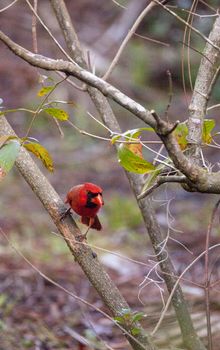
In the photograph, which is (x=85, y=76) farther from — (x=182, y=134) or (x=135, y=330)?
(x=135, y=330)

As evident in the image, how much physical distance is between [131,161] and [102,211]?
4.51m

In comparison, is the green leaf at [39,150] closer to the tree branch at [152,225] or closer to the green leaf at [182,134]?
the green leaf at [182,134]

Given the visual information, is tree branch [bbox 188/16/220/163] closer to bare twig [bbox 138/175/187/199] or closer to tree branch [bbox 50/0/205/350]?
bare twig [bbox 138/175/187/199]

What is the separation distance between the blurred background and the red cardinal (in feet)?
0.79

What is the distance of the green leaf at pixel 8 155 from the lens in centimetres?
222

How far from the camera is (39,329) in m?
4.09

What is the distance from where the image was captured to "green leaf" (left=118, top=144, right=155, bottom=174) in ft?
7.20

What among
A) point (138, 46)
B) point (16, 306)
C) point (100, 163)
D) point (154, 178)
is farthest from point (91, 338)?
point (138, 46)

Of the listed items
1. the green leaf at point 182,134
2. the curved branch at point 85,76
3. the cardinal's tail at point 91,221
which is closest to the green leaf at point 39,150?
the curved branch at point 85,76

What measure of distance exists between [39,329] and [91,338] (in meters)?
0.40

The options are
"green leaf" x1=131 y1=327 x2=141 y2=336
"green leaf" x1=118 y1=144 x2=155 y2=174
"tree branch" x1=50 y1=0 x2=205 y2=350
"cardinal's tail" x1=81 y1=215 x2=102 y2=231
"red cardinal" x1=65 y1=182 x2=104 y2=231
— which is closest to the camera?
"green leaf" x1=118 y1=144 x2=155 y2=174

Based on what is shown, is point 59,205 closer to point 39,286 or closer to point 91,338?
point 91,338

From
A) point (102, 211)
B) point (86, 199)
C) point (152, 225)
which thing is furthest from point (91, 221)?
point (102, 211)

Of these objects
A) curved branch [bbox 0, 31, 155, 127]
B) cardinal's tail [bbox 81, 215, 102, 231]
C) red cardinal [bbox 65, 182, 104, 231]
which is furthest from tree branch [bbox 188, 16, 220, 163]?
cardinal's tail [bbox 81, 215, 102, 231]
